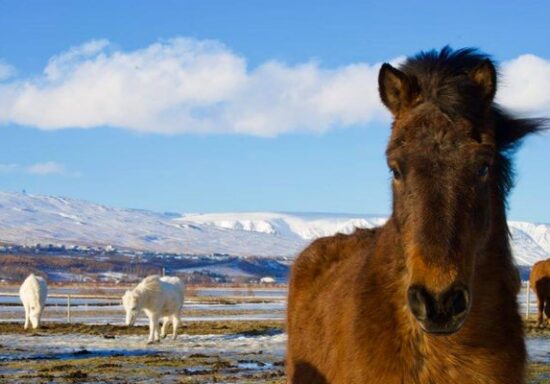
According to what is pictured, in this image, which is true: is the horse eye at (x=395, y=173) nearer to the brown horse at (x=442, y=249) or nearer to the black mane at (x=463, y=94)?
the brown horse at (x=442, y=249)

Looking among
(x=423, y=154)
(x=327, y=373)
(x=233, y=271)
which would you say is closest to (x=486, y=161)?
(x=423, y=154)

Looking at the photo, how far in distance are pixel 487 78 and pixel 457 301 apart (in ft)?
4.39

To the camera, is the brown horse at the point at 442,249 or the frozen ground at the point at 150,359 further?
the frozen ground at the point at 150,359

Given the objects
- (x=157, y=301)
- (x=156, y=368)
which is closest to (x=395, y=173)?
(x=156, y=368)

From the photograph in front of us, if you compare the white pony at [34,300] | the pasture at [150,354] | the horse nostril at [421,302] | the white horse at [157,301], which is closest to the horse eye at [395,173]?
the horse nostril at [421,302]

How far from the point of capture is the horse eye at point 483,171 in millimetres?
3846

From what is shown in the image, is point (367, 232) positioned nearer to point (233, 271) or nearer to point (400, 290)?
point (400, 290)

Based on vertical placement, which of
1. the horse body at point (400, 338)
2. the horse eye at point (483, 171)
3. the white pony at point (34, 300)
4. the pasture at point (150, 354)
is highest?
the horse eye at point (483, 171)

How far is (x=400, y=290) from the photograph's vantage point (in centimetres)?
409

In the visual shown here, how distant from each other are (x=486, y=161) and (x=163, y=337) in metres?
19.3

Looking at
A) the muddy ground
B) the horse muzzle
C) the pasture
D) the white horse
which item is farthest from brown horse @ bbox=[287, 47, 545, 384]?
the white horse

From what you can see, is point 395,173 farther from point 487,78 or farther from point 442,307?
point 442,307

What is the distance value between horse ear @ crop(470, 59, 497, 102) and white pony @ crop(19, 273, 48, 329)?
919 inches

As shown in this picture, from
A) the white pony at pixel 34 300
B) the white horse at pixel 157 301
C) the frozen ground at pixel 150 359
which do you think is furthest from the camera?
the white pony at pixel 34 300
